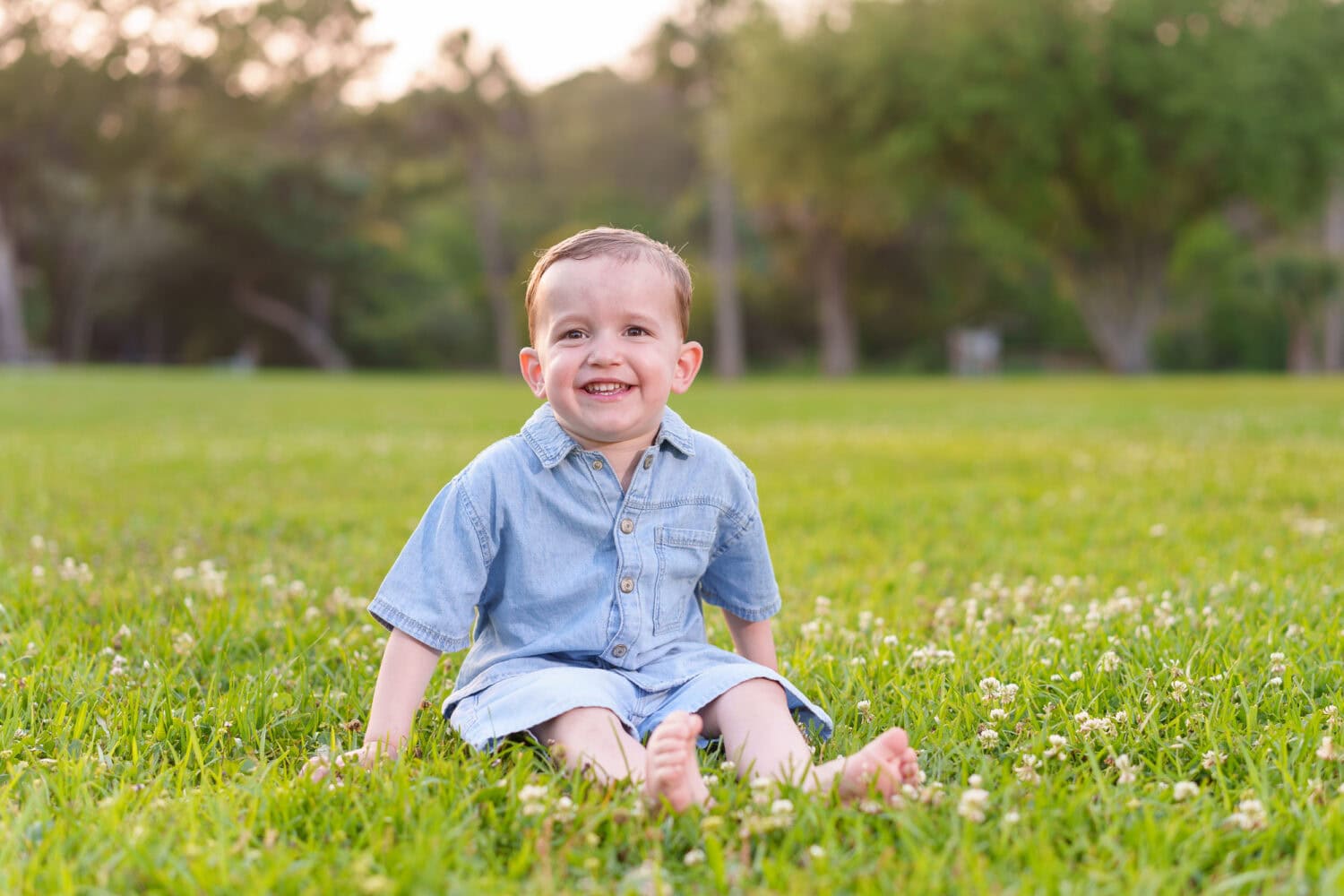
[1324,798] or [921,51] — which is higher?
[921,51]

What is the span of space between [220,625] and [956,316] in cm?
5251

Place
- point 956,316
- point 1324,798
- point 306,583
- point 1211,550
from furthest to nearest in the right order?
point 956,316, point 1211,550, point 306,583, point 1324,798

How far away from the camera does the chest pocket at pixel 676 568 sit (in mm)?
3080

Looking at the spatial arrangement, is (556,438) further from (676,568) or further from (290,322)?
(290,322)

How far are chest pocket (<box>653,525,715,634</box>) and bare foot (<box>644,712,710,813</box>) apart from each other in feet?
2.17

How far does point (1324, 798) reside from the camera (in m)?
2.43

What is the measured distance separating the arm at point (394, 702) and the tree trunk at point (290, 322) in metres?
53.8

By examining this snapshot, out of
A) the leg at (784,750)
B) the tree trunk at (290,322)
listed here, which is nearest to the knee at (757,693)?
the leg at (784,750)

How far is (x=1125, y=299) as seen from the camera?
36.0 m

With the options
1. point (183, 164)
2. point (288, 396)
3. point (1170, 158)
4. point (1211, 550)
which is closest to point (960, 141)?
point (1170, 158)

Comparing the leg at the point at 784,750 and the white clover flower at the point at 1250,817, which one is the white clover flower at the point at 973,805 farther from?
the white clover flower at the point at 1250,817

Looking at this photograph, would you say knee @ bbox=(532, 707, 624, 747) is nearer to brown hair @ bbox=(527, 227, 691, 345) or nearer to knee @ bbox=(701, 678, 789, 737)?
knee @ bbox=(701, 678, 789, 737)

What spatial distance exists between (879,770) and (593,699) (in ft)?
2.21

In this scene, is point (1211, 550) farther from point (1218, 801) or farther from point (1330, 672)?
point (1218, 801)
